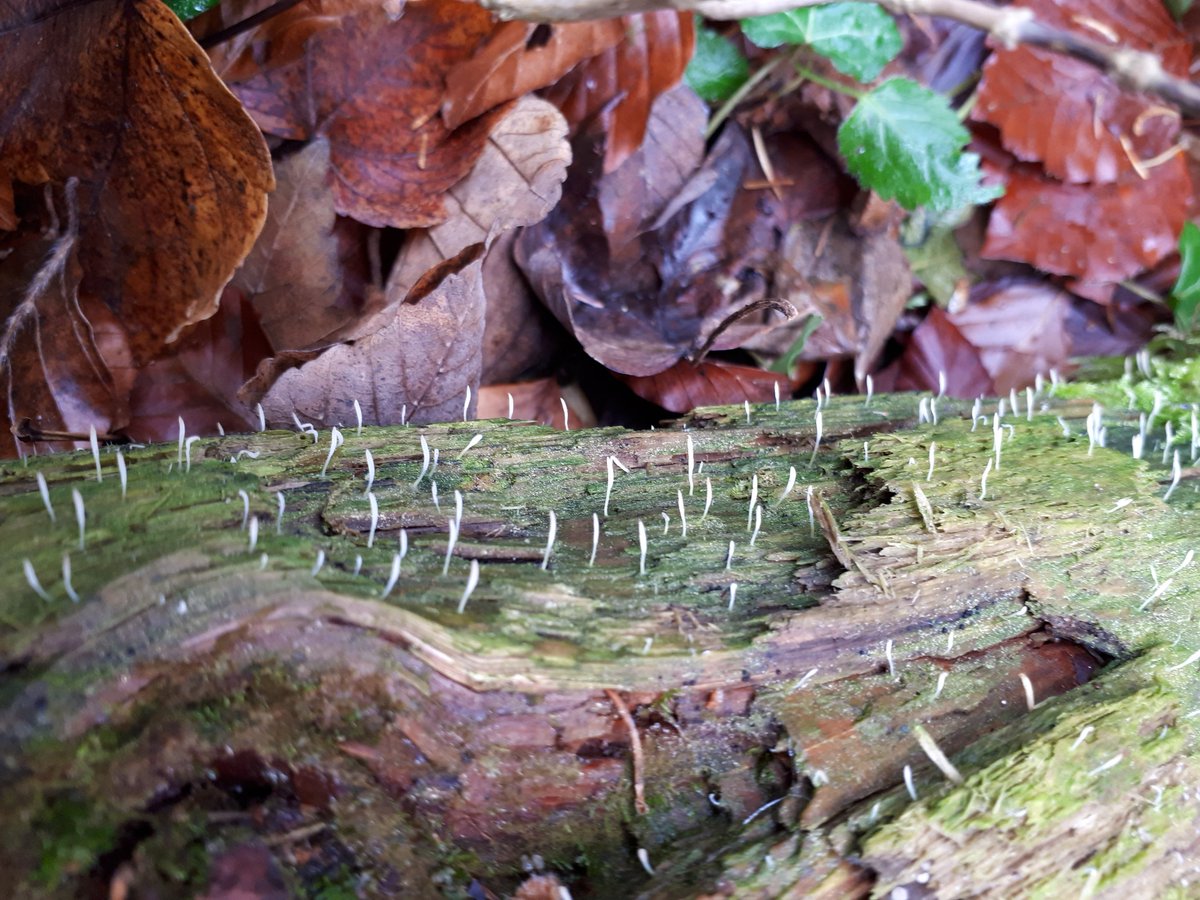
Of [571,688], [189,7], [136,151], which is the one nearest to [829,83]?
[189,7]

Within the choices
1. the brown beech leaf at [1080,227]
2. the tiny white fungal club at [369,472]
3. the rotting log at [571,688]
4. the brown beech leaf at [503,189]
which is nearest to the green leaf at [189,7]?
the brown beech leaf at [503,189]

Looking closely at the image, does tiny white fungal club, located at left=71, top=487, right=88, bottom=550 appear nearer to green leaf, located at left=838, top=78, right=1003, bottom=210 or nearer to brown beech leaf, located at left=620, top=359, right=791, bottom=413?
brown beech leaf, located at left=620, top=359, right=791, bottom=413

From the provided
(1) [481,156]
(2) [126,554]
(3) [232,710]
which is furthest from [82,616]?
(1) [481,156]

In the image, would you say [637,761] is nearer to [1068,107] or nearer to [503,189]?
[503,189]

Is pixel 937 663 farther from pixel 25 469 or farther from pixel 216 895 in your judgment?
pixel 25 469

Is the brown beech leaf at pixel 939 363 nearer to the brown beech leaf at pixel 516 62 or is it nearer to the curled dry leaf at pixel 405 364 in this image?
the brown beech leaf at pixel 516 62

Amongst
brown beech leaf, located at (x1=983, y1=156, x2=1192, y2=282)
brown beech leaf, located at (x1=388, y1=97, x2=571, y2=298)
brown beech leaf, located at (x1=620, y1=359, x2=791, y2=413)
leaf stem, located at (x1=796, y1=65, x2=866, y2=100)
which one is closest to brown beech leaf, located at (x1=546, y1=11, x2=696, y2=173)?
brown beech leaf, located at (x1=388, y1=97, x2=571, y2=298)
